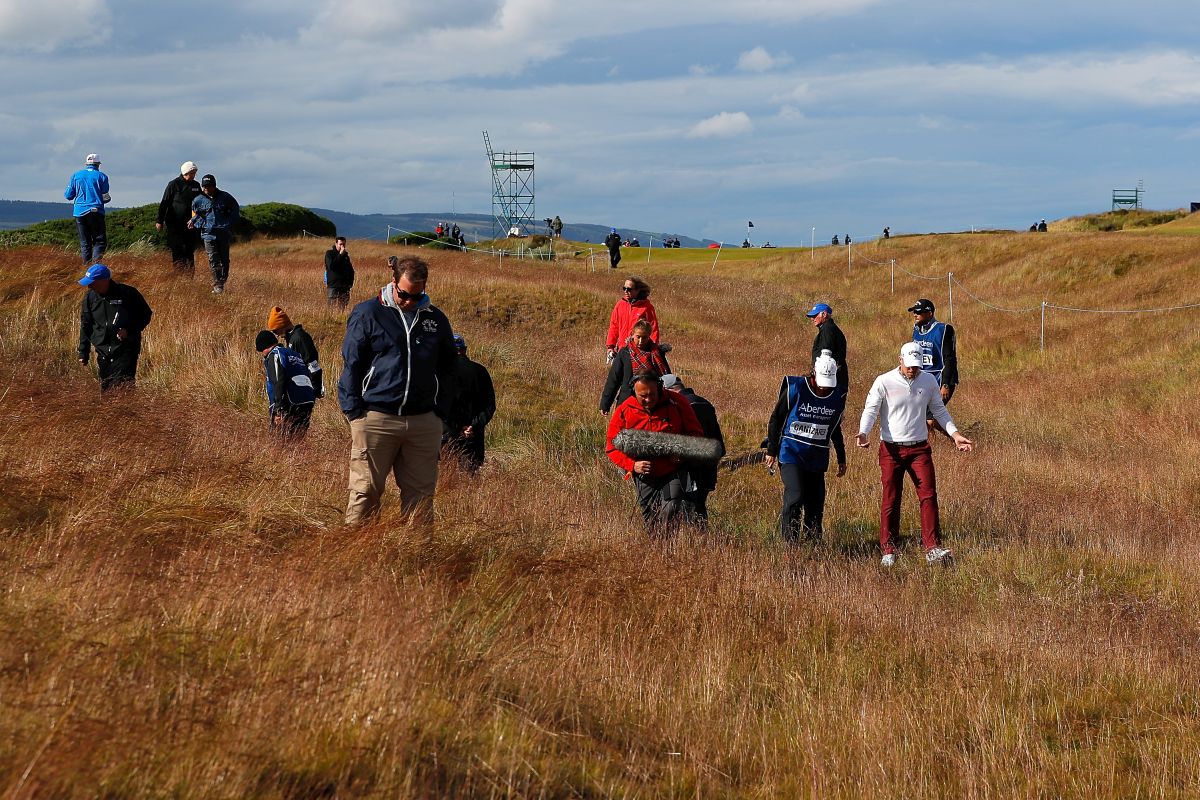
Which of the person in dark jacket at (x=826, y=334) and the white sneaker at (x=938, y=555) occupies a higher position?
the person in dark jacket at (x=826, y=334)

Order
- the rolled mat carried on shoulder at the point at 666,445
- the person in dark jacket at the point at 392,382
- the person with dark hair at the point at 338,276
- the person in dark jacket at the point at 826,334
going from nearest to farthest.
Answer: the person in dark jacket at the point at 392,382 → the rolled mat carried on shoulder at the point at 666,445 → the person in dark jacket at the point at 826,334 → the person with dark hair at the point at 338,276

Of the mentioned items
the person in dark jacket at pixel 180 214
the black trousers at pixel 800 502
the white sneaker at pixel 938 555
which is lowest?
the white sneaker at pixel 938 555

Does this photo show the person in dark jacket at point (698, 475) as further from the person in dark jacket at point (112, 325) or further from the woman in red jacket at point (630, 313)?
the person in dark jacket at point (112, 325)

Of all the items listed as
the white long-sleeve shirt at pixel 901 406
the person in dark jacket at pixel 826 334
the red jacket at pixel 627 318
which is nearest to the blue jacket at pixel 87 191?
the red jacket at pixel 627 318

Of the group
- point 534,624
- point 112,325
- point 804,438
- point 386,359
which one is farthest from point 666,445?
point 112,325

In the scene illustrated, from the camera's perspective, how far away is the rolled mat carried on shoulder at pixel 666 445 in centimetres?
889

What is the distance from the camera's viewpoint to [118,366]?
39.1 ft

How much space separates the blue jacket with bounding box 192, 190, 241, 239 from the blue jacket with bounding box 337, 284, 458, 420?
11232 millimetres

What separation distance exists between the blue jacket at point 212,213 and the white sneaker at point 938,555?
Answer: 1184 centimetres

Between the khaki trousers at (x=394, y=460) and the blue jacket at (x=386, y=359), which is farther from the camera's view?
the khaki trousers at (x=394, y=460)

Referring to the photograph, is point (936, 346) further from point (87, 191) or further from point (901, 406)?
point (87, 191)

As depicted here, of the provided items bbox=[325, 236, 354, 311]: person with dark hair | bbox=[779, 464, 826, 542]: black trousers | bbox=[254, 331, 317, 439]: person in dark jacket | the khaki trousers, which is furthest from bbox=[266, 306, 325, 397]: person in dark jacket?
bbox=[325, 236, 354, 311]: person with dark hair

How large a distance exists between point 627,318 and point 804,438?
3399mm

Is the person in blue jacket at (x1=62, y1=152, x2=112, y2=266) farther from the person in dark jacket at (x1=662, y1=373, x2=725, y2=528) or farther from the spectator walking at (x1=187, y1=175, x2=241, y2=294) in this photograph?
the person in dark jacket at (x1=662, y1=373, x2=725, y2=528)
